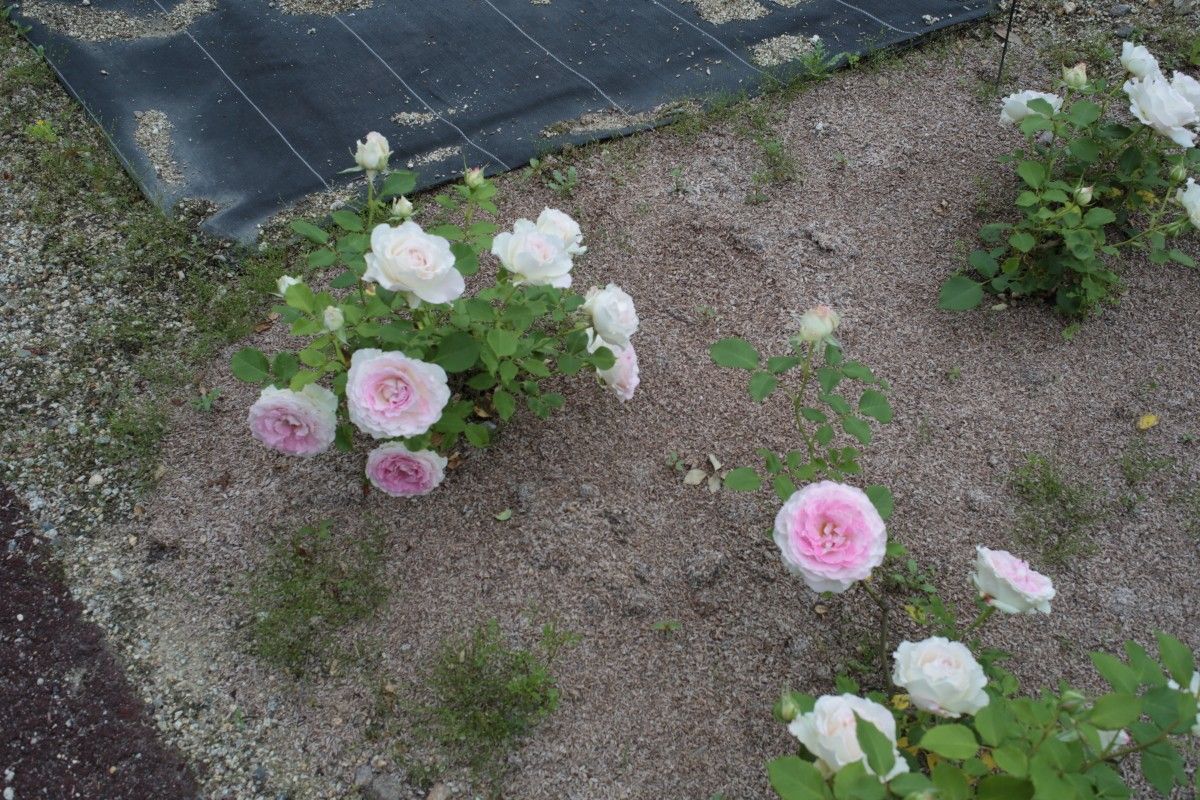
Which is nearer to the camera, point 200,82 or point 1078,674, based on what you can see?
point 1078,674

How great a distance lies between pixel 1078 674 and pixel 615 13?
2465 millimetres

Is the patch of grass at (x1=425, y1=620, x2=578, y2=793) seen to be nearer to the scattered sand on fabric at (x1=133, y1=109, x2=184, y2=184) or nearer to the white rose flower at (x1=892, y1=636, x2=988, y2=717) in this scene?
the white rose flower at (x1=892, y1=636, x2=988, y2=717)

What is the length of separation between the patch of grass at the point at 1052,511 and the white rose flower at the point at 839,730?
2.94 feet

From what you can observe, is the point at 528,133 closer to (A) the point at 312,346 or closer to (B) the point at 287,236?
(B) the point at 287,236

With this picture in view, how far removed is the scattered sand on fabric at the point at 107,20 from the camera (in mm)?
3115

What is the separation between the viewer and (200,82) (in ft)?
9.71

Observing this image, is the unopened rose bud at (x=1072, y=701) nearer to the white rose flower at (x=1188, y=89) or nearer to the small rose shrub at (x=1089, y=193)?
the small rose shrub at (x=1089, y=193)

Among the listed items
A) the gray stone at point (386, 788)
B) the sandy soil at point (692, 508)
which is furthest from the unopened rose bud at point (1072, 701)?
the gray stone at point (386, 788)

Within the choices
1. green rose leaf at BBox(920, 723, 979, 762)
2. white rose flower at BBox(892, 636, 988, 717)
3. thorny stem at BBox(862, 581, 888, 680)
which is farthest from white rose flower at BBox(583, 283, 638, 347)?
green rose leaf at BBox(920, 723, 979, 762)

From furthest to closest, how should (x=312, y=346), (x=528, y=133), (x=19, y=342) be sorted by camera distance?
(x=528, y=133), (x=19, y=342), (x=312, y=346)

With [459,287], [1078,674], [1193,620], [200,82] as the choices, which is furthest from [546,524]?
[200,82]

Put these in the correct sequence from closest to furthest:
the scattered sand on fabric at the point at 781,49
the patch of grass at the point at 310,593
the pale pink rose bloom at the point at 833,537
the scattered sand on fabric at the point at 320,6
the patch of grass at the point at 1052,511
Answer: the pale pink rose bloom at the point at 833,537, the patch of grass at the point at 310,593, the patch of grass at the point at 1052,511, the scattered sand on fabric at the point at 781,49, the scattered sand on fabric at the point at 320,6

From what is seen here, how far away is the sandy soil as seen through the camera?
1.75 m

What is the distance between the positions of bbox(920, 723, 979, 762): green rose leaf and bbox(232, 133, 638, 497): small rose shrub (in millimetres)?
830
